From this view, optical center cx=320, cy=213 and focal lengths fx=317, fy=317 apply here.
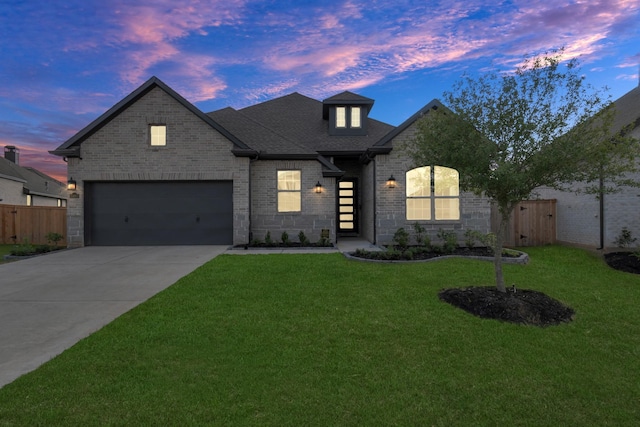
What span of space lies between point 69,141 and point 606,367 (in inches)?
643

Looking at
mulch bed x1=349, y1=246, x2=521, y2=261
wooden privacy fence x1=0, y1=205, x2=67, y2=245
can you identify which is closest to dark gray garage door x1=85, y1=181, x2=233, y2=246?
wooden privacy fence x1=0, y1=205, x2=67, y2=245

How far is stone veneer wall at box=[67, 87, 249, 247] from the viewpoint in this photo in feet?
41.3

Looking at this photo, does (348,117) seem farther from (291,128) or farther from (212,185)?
(212,185)

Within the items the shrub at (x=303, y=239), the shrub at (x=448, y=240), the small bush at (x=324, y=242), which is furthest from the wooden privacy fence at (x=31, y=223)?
the shrub at (x=448, y=240)

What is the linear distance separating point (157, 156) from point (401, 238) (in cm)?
1015

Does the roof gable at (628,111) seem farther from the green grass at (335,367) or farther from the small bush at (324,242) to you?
the small bush at (324,242)

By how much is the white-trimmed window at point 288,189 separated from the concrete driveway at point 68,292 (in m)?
3.48

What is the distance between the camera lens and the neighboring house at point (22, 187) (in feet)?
79.3

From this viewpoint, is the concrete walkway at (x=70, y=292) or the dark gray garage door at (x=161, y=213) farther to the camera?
the dark gray garage door at (x=161, y=213)

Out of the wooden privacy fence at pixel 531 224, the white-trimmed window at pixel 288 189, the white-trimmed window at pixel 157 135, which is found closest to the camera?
the white-trimmed window at pixel 157 135

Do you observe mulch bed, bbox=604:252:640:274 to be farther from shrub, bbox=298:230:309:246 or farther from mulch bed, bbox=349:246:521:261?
shrub, bbox=298:230:309:246

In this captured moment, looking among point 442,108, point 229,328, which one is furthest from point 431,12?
point 229,328

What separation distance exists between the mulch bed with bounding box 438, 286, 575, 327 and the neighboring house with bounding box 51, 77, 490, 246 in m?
6.80

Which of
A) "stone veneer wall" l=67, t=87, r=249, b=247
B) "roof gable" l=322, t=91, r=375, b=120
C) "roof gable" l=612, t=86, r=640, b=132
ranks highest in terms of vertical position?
"roof gable" l=322, t=91, r=375, b=120
